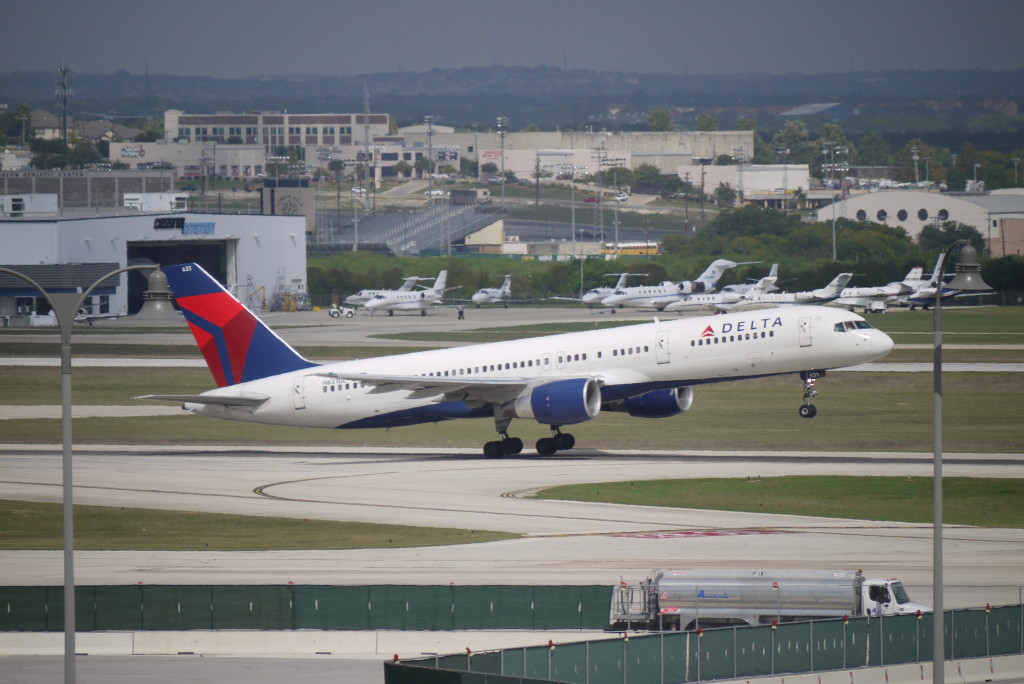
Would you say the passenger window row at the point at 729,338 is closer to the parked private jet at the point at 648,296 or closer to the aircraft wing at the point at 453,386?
the aircraft wing at the point at 453,386

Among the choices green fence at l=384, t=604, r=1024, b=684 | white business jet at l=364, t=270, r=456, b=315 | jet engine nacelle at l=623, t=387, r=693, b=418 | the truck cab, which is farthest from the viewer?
white business jet at l=364, t=270, r=456, b=315

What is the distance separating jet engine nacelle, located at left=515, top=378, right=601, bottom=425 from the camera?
55.3 m

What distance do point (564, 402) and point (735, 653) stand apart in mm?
27179

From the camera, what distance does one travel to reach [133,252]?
15762 cm

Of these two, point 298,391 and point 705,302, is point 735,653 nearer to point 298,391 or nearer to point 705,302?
point 298,391

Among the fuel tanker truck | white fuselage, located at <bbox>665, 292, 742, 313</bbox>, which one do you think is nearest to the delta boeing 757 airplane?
the fuel tanker truck

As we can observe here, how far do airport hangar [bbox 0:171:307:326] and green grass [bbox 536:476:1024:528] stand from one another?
95.1m

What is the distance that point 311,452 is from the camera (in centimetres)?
6250

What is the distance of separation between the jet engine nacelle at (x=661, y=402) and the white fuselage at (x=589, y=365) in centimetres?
101

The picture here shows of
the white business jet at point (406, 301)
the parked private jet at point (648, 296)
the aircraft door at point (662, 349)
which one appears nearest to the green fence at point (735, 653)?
the aircraft door at point (662, 349)

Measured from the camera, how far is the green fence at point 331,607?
32.1 meters

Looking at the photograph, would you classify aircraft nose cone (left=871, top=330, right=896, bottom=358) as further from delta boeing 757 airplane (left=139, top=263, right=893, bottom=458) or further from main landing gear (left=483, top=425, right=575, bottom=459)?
main landing gear (left=483, top=425, right=575, bottom=459)

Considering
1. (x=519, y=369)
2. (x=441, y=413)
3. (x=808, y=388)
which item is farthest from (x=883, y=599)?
(x=441, y=413)

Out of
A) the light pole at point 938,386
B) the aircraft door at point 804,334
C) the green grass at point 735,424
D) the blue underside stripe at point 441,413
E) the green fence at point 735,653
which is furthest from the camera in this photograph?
the green grass at point 735,424
